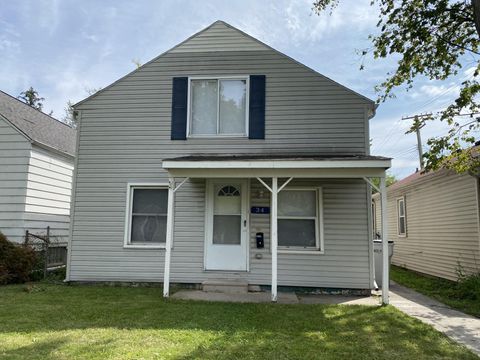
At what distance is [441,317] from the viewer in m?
6.09

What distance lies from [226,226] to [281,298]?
6.56 feet

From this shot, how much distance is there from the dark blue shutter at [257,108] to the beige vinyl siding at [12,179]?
19.0 feet

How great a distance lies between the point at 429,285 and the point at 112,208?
317 inches

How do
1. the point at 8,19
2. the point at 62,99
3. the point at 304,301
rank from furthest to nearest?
the point at 62,99, the point at 8,19, the point at 304,301

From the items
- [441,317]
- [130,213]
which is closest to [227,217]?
[130,213]

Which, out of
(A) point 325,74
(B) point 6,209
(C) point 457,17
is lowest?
(B) point 6,209

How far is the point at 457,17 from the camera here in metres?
7.93

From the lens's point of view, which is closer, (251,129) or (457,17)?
(457,17)

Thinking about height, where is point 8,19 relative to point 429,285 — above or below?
above

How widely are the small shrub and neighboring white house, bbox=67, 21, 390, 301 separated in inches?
52.0

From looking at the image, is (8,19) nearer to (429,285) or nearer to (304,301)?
(304,301)

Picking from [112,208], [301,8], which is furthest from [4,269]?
[301,8]

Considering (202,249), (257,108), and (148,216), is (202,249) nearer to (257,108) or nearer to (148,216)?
(148,216)

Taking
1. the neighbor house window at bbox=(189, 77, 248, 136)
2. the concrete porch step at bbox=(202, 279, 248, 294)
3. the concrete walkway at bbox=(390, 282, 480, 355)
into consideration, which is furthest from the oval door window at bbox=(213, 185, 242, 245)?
the concrete walkway at bbox=(390, 282, 480, 355)
